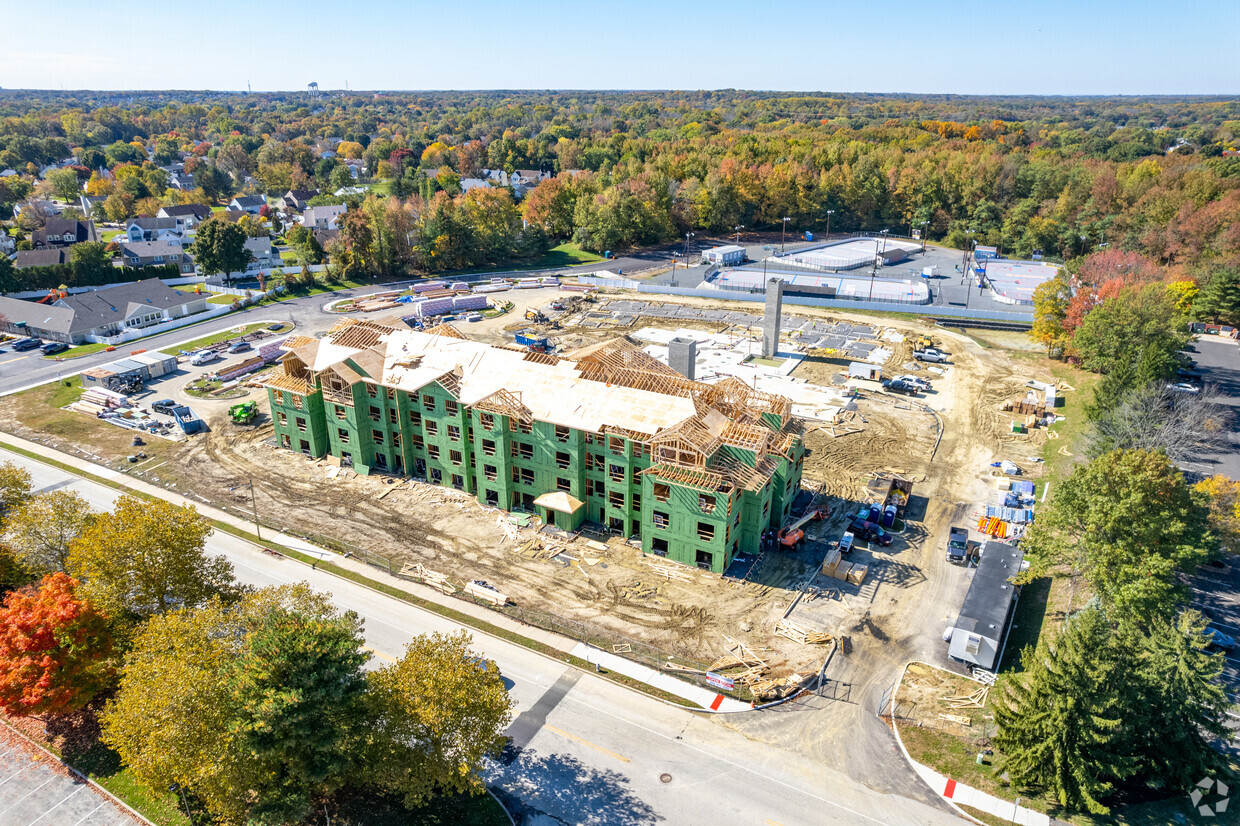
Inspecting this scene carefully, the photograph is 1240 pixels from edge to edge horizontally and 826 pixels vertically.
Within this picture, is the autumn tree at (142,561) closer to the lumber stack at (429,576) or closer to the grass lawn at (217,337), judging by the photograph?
the lumber stack at (429,576)

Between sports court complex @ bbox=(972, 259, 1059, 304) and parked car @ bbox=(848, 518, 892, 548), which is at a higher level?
sports court complex @ bbox=(972, 259, 1059, 304)

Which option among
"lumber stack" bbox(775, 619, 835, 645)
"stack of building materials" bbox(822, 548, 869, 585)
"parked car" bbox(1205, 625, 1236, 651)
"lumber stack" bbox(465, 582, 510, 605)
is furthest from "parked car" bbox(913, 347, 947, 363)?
"lumber stack" bbox(465, 582, 510, 605)

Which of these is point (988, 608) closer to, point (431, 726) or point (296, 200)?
point (431, 726)

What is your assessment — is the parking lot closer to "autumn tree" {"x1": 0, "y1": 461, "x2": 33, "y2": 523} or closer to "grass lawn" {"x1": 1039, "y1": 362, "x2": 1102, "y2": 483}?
"autumn tree" {"x1": 0, "y1": 461, "x2": 33, "y2": 523}

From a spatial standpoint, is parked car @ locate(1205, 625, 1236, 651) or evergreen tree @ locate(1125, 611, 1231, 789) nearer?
evergreen tree @ locate(1125, 611, 1231, 789)

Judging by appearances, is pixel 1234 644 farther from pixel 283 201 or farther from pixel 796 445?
pixel 283 201

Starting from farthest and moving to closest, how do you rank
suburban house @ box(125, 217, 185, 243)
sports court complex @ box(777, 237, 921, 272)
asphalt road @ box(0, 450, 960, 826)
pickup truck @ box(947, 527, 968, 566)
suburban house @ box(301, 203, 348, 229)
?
suburban house @ box(301, 203, 348, 229)
suburban house @ box(125, 217, 185, 243)
sports court complex @ box(777, 237, 921, 272)
pickup truck @ box(947, 527, 968, 566)
asphalt road @ box(0, 450, 960, 826)

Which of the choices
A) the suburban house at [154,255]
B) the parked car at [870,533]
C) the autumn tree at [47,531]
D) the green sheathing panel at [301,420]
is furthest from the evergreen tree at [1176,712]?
the suburban house at [154,255]
